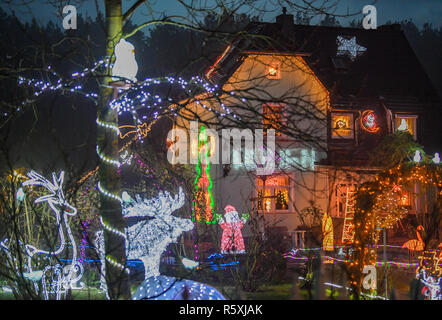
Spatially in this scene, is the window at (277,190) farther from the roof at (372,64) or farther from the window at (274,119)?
the window at (274,119)

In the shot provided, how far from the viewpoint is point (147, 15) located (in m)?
7.77

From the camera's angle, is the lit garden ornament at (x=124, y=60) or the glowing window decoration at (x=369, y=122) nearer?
the lit garden ornament at (x=124, y=60)

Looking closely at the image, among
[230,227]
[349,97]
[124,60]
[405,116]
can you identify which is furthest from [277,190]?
[124,60]

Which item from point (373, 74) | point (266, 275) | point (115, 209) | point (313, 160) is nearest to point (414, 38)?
point (373, 74)

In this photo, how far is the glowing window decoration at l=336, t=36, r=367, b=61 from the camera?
975 inches

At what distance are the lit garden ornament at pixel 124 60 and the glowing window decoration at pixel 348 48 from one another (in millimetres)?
19148

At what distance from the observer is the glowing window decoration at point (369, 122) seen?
22789 millimetres

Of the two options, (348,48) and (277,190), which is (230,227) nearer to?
(277,190)

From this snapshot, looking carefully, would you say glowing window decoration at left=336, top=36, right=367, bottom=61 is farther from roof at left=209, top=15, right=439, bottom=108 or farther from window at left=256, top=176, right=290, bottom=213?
window at left=256, top=176, right=290, bottom=213

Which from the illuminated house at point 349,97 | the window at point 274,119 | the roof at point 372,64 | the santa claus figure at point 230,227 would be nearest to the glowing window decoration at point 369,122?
the illuminated house at point 349,97

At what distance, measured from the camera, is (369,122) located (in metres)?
22.9

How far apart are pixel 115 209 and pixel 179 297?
1590mm
